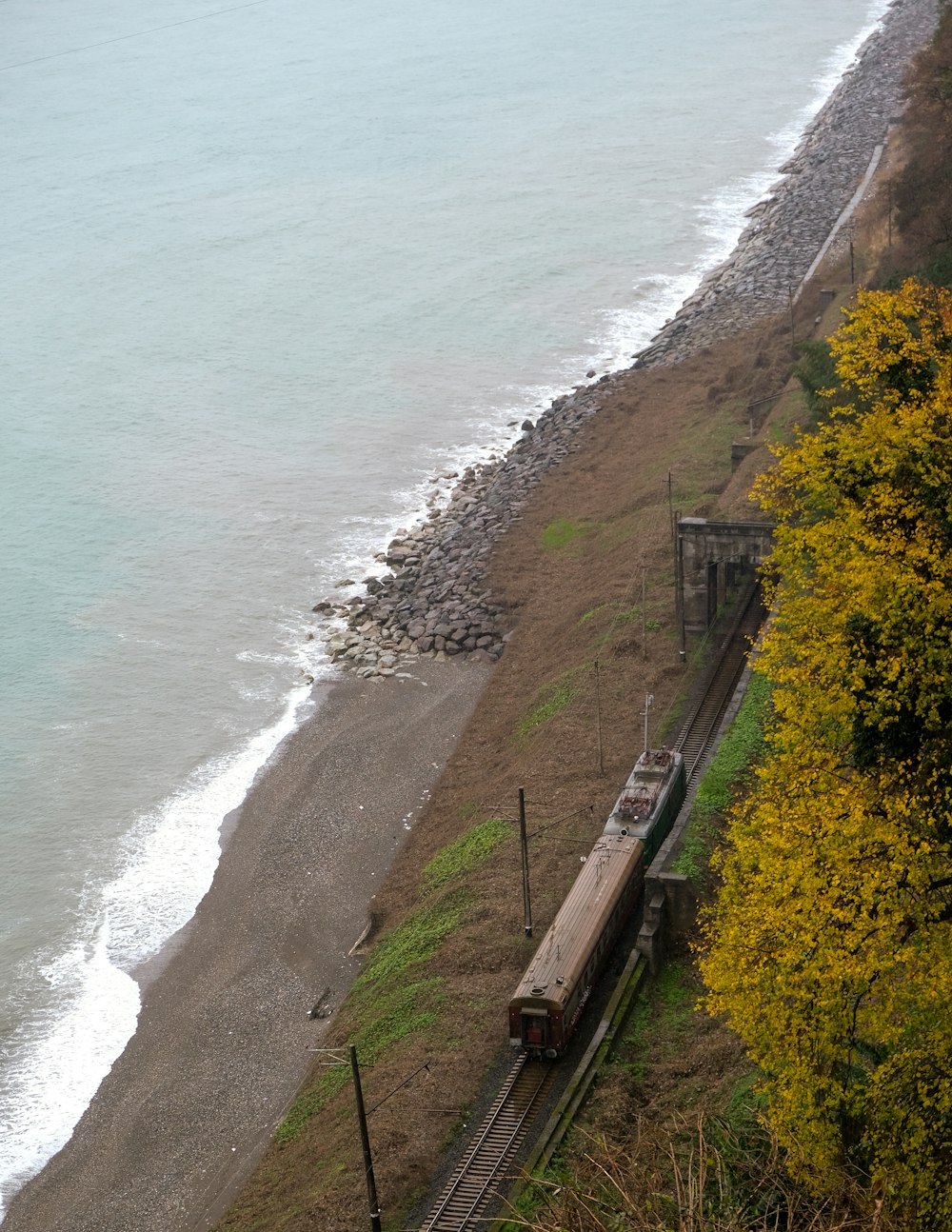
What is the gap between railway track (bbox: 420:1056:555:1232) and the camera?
29359 mm

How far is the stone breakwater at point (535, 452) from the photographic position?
62.4 m

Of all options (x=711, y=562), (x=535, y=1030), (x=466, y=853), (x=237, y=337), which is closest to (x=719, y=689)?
(x=711, y=562)

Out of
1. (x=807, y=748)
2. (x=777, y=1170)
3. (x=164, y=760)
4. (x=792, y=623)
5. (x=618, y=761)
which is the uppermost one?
(x=792, y=623)

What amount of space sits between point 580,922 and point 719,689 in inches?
554

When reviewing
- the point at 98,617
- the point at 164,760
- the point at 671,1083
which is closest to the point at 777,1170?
the point at 671,1083

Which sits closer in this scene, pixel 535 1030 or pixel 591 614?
pixel 535 1030

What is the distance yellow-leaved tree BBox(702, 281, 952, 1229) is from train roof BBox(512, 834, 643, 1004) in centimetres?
767

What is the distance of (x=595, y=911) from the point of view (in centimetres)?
3531

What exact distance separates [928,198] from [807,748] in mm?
42051

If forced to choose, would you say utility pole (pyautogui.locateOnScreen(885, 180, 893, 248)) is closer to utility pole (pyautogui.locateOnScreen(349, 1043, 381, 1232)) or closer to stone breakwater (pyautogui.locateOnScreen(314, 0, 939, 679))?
stone breakwater (pyautogui.locateOnScreen(314, 0, 939, 679))

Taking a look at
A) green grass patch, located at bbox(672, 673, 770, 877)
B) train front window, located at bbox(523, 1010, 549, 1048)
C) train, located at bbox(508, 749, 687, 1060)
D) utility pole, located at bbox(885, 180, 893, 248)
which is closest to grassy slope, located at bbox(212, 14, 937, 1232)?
utility pole, located at bbox(885, 180, 893, 248)

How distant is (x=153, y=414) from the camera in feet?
303

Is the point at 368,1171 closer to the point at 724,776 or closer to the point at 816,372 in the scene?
the point at 724,776

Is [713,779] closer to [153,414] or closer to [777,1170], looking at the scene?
[777,1170]
